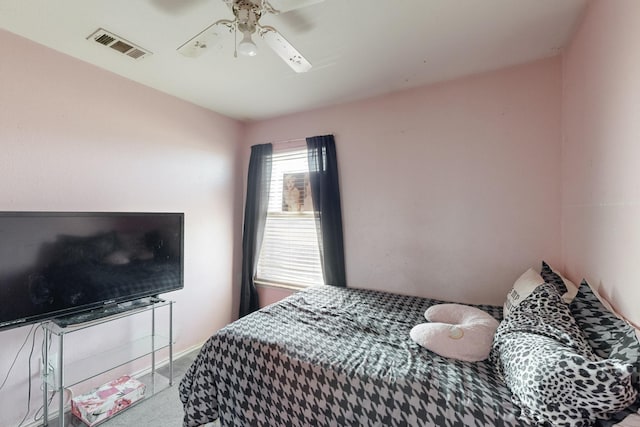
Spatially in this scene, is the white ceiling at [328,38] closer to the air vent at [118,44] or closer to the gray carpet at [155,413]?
the air vent at [118,44]

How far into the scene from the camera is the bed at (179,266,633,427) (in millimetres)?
1086

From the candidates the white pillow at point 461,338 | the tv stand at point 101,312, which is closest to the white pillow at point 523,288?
the white pillow at point 461,338

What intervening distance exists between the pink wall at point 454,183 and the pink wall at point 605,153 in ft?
0.55

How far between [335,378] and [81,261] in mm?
1750

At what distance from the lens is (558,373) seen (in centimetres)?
87

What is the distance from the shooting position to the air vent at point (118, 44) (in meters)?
1.67

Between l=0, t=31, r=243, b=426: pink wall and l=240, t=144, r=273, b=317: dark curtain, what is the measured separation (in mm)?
189

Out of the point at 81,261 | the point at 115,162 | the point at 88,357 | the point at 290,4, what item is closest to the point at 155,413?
the point at 88,357

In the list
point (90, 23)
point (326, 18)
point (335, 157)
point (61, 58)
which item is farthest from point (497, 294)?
point (61, 58)

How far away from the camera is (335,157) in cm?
275

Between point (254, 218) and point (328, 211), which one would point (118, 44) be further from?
point (328, 211)

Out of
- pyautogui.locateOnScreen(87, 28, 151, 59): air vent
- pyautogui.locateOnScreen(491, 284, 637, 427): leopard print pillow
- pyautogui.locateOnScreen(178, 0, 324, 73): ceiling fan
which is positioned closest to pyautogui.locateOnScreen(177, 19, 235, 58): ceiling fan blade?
pyautogui.locateOnScreen(178, 0, 324, 73): ceiling fan

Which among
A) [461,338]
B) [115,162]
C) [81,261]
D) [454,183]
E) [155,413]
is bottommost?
[155,413]

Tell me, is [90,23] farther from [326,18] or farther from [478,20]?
[478,20]
